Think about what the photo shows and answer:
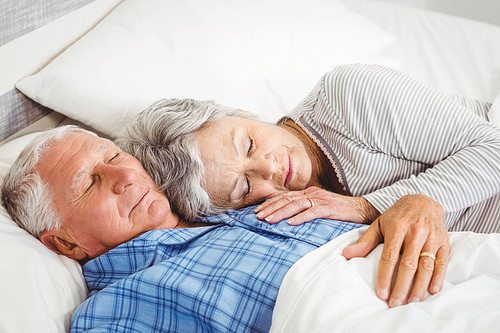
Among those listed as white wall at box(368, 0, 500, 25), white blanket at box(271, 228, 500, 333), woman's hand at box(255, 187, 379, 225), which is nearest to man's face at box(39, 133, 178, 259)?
woman's hand at box(255, 187, 379, 225)

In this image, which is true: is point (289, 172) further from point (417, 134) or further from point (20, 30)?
point (20, 30)

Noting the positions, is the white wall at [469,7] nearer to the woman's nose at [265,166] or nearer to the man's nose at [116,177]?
the woman's nose at [265,166]

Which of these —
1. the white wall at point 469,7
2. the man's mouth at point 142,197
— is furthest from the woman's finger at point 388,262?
the white wall at point 469,7

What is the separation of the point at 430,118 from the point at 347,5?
1.20 m

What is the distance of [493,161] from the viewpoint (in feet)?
4.41

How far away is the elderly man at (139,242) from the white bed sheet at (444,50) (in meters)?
0.96

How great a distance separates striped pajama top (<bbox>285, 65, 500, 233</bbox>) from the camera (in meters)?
1.36

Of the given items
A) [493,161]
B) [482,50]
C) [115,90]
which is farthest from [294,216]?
[482,50]

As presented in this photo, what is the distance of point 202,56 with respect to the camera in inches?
72.5

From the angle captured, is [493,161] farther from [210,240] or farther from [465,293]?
[210,240]

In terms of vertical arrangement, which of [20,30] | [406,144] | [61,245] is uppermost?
[20,30]

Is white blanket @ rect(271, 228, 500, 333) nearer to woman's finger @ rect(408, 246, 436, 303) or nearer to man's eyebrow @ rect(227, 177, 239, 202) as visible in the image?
woman's finger @ rect(408, 246, 436, 303)

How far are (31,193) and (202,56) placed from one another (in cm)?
78

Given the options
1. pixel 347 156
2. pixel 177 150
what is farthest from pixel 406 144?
pixel 177 150
